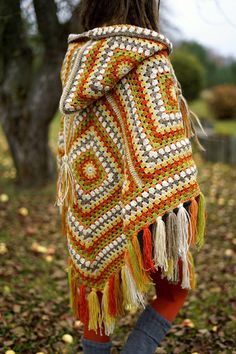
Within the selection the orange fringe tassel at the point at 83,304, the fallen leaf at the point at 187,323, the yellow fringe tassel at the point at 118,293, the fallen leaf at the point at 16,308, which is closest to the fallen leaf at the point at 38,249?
the fallen leaf at the point at 16,308

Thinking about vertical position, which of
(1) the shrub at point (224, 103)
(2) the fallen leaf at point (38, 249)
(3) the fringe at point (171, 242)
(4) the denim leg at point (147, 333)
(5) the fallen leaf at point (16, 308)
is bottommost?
(1) the shrub at point (224, 103)

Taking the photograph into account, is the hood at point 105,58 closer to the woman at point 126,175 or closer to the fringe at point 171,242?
the woman at point 126,175

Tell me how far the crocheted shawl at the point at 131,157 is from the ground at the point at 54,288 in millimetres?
948

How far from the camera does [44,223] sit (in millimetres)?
5043

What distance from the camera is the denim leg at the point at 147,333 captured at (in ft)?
6.53

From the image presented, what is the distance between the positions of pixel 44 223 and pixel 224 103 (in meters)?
10.2

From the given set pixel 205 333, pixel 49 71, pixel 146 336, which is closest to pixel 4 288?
pixel 205 333

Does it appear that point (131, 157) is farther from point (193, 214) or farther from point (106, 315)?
point (106, 315)

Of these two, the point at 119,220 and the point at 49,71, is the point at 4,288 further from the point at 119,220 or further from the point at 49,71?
the point at 49,71

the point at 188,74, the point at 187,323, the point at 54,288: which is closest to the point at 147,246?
the point at 187,323

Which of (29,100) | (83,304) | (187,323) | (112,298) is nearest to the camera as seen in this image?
(112,298)

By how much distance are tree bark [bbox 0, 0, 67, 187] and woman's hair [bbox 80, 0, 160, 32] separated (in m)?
3.29

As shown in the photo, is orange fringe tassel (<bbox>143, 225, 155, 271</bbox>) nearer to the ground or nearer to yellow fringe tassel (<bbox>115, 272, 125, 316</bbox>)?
yellow fringe tassel (<bbox>115, 272, 125, 316</bbox>)

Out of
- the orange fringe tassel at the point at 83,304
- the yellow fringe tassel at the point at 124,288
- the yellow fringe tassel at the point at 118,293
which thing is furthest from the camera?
the orange fringe tassel at the point at 83,304
